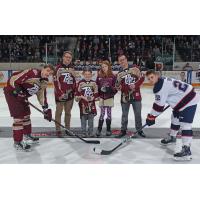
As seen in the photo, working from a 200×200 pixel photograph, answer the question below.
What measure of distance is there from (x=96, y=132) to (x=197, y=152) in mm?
1321

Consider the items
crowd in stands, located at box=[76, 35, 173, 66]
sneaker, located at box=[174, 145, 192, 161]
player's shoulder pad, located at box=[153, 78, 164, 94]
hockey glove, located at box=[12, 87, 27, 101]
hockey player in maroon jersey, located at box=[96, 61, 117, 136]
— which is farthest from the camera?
crowd in stands, located at box=[76, 35, 173, 66]

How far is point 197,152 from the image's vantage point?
391 cm

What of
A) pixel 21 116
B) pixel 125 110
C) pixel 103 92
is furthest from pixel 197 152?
pixel 21 116

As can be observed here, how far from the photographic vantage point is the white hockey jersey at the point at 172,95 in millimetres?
3469

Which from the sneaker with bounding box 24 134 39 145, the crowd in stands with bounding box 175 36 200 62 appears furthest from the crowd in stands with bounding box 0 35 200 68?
the sneaker with bounding box 24 134 39 145

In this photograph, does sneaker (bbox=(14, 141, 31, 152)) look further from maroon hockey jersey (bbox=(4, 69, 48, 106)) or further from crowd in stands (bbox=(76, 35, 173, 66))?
crowd in stands (bbox=(76, 35, 173, 66))

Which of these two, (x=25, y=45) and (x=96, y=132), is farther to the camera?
(x=25, y=45)

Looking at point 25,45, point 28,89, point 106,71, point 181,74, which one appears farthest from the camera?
point 25,45

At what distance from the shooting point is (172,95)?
3.56 metres

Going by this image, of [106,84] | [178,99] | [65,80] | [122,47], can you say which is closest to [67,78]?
[65,80]

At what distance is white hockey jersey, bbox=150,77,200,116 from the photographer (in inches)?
137

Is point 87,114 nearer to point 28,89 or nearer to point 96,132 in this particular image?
point 96,132

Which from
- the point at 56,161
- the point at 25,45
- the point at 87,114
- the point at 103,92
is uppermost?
the point at 25,45

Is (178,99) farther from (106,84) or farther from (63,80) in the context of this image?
(63,80)
